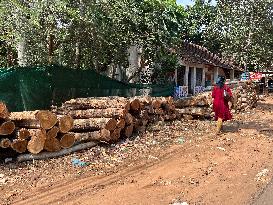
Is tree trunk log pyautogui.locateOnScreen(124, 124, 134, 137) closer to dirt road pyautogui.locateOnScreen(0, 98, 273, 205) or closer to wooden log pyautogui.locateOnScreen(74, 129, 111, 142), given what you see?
dirt road pyautogui.locateOnScreen(0, 98, 273, 205)

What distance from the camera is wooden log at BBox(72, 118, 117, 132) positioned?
352 inches

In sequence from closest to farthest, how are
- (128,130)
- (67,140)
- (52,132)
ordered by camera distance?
(52,132) < (67,140) < (128,130)

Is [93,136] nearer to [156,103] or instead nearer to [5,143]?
[5,143]

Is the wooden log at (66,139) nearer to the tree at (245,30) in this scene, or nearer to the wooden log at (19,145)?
the wooden log at (19,145)

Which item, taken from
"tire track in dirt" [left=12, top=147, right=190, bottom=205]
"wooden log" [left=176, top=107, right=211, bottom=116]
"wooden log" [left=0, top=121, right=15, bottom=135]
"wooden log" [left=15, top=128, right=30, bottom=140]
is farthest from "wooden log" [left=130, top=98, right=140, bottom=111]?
"wooden log" [left=176, top=107, right=211, bottom=116]

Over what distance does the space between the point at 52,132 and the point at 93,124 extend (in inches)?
53.0

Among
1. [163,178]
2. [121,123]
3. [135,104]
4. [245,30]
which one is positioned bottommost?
[163,178]

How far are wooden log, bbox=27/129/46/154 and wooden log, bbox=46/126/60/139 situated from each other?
0.38ft

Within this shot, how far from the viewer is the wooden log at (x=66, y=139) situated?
8.17m

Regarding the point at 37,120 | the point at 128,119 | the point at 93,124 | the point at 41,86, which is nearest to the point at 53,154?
the point at 37,120

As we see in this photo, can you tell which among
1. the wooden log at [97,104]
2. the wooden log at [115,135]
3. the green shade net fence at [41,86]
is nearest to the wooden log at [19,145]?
the wooden log at [115,135]

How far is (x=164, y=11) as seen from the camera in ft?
50.5

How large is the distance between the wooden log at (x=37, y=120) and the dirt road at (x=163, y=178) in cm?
73

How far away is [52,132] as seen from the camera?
310 inches
